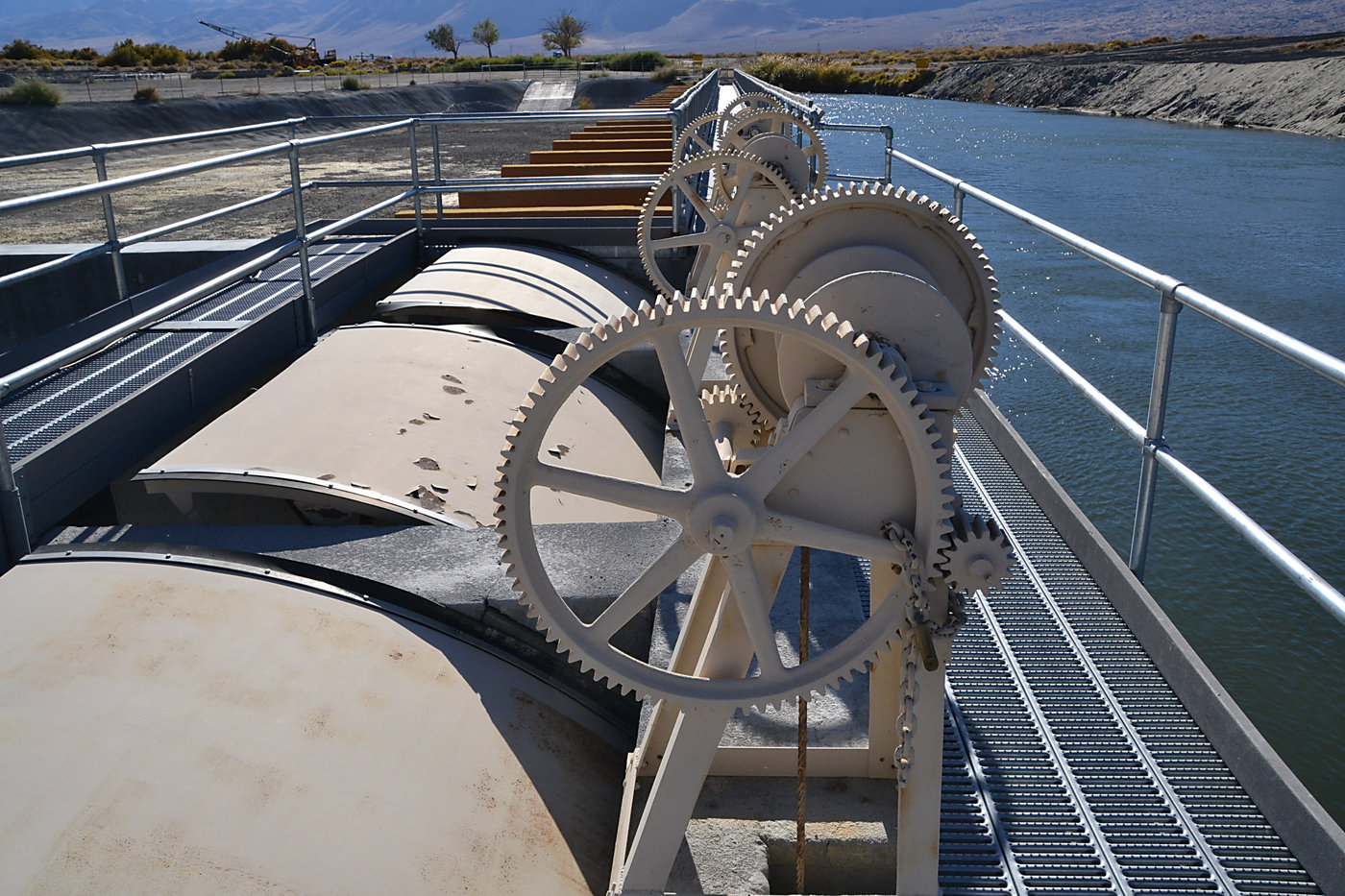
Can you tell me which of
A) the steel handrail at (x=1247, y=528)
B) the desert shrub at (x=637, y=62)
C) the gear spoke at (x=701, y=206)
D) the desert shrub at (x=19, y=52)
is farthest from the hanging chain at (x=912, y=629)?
the desert shrub at (x=19, y=52)

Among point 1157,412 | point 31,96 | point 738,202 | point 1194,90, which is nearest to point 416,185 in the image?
point 738,202

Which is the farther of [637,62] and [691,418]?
[637,62]

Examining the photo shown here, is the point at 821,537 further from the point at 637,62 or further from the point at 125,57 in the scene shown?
the point at 125,57

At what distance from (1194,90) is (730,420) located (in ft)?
106

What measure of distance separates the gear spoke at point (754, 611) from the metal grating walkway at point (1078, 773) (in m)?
0.73

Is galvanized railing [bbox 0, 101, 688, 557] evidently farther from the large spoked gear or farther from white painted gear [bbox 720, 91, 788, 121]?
the large spoked gear

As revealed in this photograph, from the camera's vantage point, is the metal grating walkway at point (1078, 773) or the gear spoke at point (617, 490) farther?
the metal grating walkway at point (1078, 773)

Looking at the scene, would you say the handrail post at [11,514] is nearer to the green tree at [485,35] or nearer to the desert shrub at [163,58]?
the desert shrub at [163,58]

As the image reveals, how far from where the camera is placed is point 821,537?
6.50ft

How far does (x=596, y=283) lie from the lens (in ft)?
24.8

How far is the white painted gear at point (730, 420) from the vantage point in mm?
2814

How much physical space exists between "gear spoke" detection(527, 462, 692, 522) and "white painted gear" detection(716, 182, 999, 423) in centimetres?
55

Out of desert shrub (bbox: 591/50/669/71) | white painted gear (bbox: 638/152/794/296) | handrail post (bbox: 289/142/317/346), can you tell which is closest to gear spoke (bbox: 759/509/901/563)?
white painted gear (bbox: 638/152/794/296)

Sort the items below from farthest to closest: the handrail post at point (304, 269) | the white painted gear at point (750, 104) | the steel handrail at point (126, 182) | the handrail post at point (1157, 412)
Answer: the white painted gear at point (750, 104)
the handrail post at point (304, 269)
the steel handrail at point (126, 182)
the handrail post at point (1157, 412)
